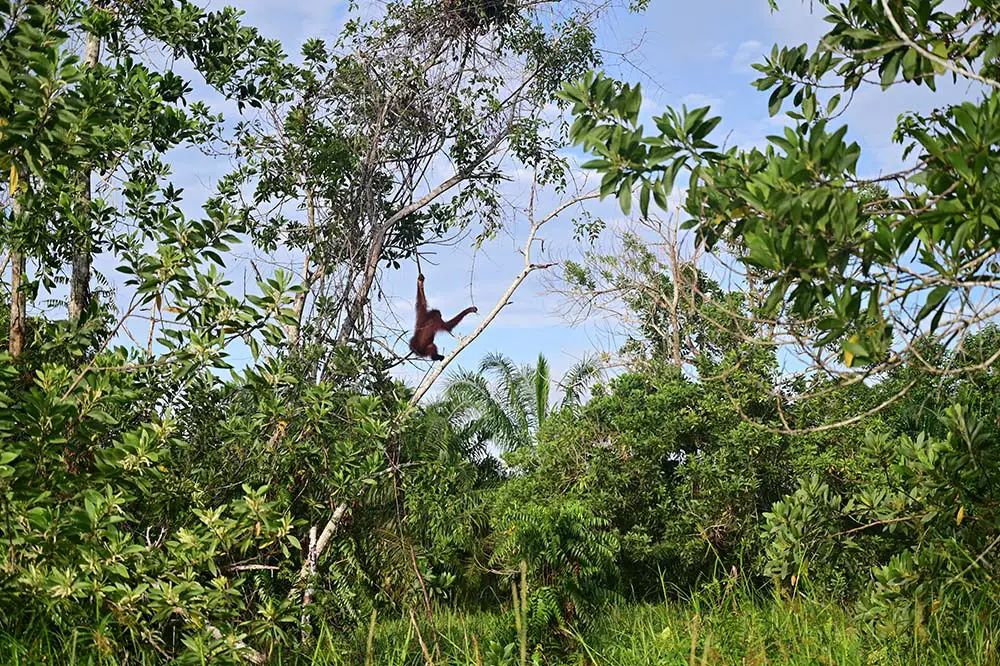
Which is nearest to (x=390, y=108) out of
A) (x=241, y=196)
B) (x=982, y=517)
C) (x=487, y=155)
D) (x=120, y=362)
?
(x=487, y=155)

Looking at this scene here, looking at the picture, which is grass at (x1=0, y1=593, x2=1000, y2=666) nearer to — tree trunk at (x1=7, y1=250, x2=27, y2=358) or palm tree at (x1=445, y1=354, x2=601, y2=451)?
tree trunk at (x1=7, y1=250, x2=27, y2=358)

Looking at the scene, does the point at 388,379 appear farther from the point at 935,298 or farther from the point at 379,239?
the point at 935,298

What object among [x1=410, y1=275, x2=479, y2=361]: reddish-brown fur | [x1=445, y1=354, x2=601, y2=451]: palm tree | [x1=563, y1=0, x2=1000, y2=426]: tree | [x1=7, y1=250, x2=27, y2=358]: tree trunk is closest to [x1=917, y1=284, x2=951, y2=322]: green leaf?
[x1=563, y1=0, x2=1000, y2=426]: tree

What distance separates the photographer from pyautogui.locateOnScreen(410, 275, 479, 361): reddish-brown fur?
883 cm

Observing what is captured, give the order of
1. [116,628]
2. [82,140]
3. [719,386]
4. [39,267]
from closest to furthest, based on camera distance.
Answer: [82,140], [116,628], [39,267], [719,386]

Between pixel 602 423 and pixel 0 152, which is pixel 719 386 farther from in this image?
pixel 0 152

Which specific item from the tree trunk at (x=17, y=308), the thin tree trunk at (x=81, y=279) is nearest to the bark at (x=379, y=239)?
the thin tree trunk at (x=81, y=279)

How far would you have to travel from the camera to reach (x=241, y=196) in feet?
26.7

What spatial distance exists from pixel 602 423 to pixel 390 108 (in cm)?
505

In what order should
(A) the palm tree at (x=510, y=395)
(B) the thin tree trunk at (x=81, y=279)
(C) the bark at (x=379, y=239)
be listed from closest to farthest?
(B) the thin tree trunk at (x=81, y=279), (C) the bark at (x=379, y=239), (A) the palm tree at (x=510, y=395)

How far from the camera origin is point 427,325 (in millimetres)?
8977

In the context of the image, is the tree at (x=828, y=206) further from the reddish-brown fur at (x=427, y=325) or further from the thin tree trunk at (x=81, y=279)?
the reddish-brown fur at (x=427, y=325)

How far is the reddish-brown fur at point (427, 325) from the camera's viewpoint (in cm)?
883

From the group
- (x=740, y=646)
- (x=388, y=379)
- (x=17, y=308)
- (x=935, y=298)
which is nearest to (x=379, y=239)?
(x=388, y=379)
